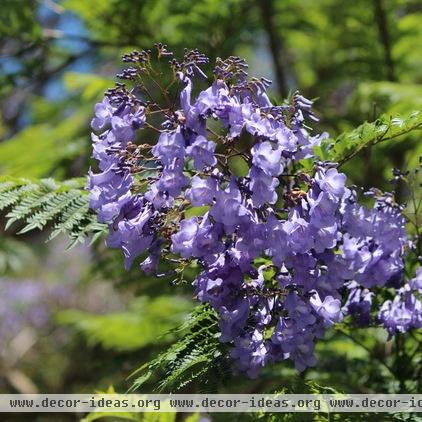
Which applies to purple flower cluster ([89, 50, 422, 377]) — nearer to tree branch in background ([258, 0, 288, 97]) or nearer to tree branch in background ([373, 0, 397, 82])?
tree branch in background ([258, 0, 288, 97])

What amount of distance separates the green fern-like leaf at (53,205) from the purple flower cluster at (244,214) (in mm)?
295

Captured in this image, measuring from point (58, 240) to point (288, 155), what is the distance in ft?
25.2

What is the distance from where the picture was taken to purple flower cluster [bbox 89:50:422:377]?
1.58 m

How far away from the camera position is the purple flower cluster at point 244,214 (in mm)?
1577

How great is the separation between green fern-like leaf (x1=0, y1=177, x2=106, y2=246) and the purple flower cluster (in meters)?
0.30

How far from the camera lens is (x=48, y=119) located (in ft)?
15.1

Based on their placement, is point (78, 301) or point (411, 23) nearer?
point (411, 23)

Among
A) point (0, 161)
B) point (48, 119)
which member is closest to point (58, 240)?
point (48, 119)

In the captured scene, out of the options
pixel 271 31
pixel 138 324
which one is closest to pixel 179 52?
pixel 271 31

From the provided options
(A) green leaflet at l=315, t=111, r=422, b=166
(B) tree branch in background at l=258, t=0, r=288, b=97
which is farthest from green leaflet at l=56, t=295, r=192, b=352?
(A) green leaflet at l=315, t=111, r=422, b=166

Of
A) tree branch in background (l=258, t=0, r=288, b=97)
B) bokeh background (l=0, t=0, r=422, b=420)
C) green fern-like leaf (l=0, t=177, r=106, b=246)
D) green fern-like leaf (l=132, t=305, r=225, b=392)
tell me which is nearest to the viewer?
green fern-like leaf (l=132, t=305, r=225, b=392)

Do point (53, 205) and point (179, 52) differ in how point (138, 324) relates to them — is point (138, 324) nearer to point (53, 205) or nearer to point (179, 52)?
point (179, 52)

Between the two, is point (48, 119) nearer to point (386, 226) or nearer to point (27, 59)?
point (27, 59)

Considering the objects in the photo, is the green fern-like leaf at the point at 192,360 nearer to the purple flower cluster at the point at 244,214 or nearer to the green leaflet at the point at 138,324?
the purple flower cluster at the point at 244,214
